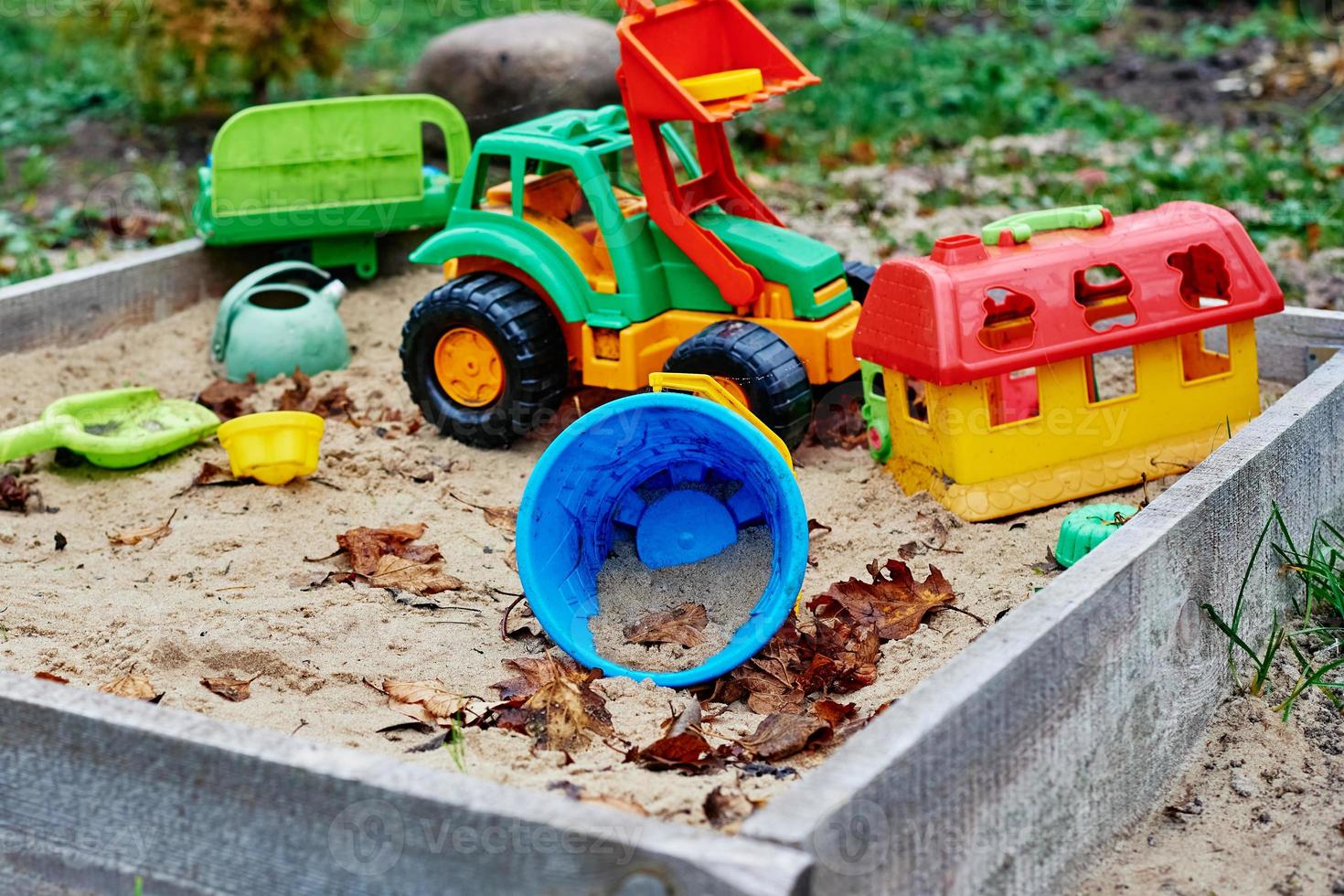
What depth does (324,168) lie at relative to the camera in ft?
15.8

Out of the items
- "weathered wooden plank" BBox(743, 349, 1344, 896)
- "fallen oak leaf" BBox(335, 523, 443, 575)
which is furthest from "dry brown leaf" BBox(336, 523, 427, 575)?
"weathered wooden plank" BBox(743, 349, 1344, 896)

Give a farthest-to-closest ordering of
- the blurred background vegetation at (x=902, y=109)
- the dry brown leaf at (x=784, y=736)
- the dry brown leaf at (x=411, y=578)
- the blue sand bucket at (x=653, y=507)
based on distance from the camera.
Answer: the blurred background vegetation at (x=902, y=109), the dry brown leaf at (x=411, y=578), the blue sand bucket at (x=653, y=507), the dry brown leaf at (x=784, y=736)

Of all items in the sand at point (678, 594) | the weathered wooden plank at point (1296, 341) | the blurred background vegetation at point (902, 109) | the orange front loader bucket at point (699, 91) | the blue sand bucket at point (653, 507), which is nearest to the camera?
the blue sand bucket at point (653, 507)

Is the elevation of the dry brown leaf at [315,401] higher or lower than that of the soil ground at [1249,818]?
higher

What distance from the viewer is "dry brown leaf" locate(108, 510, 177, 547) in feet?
10.9

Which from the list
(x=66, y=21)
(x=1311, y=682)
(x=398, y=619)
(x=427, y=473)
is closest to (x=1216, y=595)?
(x=1311, y=682)

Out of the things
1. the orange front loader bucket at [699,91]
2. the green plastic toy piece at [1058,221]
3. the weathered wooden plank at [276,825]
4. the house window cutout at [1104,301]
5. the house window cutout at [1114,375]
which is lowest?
the house window cutout at [1114,375]

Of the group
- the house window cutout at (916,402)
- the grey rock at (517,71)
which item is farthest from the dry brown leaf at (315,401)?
the grey rock at (517,71)

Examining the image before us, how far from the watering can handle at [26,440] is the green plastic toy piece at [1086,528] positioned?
7.89 feet

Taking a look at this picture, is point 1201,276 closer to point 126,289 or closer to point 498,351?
point 498,351

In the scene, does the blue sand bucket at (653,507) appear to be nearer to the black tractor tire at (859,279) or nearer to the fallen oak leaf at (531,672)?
the fallen oak leaf at (531,672)

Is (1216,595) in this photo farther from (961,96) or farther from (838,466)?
(961,96)

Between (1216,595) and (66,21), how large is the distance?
6.19 metres

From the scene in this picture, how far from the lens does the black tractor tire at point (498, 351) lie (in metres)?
3.83
